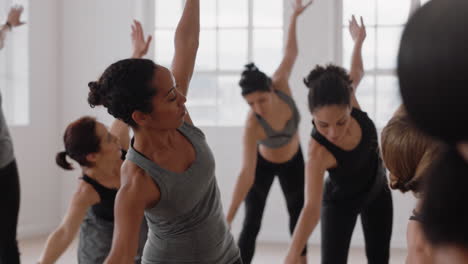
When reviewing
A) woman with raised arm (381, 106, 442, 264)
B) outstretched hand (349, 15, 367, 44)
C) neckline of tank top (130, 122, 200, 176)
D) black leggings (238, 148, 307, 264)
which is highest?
outstretched hand (349, 15, 367, 44)

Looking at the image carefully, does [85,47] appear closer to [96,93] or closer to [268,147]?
[268,147]

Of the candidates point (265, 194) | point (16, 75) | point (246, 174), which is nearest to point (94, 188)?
point (246, 174)

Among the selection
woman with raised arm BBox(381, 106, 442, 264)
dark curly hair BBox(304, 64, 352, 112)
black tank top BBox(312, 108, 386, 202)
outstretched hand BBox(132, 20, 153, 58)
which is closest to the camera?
woman with raised arm BBox(381, 106, 442, 264)

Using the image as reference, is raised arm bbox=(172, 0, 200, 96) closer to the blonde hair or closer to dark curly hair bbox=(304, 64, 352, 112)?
the blonde hair

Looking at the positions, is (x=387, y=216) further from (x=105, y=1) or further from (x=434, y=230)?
(x=105, y=1)

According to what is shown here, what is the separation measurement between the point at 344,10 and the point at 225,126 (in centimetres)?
147

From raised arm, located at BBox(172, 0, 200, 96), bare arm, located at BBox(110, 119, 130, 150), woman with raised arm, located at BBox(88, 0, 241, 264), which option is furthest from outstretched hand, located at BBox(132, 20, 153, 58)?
woman with raised arm, located at BBox(88, 0, 241, 264)

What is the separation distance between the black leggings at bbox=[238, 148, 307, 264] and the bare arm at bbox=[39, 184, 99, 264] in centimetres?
168

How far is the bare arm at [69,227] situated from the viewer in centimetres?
261

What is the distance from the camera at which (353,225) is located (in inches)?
130

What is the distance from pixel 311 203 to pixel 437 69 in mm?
2550

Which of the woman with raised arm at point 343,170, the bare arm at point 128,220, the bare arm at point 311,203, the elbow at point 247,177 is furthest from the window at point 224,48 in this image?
the bare arm at point 128,220

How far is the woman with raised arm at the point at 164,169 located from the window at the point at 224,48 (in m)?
4.26

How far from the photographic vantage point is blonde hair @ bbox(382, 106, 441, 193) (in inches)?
52.8
